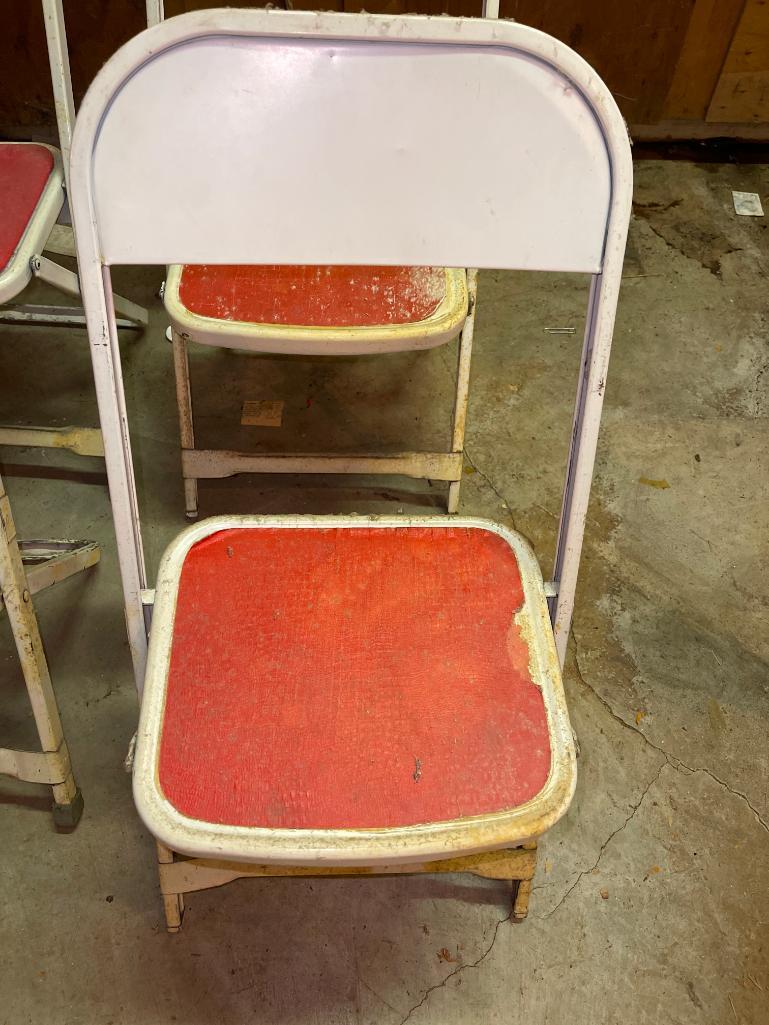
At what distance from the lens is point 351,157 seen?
1.04 meters

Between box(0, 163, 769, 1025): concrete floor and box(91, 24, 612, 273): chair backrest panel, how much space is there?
3.22ft

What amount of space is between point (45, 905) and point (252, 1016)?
367 mm

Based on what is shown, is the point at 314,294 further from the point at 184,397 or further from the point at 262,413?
the point at 262,413

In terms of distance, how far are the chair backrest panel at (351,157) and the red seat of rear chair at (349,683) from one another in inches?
15.3

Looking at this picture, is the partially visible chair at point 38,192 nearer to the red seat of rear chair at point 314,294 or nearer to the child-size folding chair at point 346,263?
the red seat of rear chair at point 314,294

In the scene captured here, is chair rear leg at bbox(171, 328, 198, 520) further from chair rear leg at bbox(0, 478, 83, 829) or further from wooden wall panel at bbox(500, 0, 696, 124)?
wooden wall panel at bbox(500, 0, 696, 124)

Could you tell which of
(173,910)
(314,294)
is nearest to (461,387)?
(314,294)

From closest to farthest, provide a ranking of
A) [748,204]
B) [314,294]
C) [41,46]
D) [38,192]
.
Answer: [38,192] < [314,294] < [41,46] < [748,204]

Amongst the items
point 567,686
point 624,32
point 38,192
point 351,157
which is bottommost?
point 567,686

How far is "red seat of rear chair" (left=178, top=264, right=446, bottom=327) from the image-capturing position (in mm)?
1661

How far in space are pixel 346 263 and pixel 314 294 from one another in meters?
0.61

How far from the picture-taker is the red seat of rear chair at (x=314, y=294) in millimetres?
1661

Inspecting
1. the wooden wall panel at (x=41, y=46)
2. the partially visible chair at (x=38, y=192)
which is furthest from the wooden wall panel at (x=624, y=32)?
the partially visible chair at (x=38, y=192)

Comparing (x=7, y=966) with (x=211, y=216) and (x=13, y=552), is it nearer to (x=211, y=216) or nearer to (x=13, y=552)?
(x=13, y=552)
